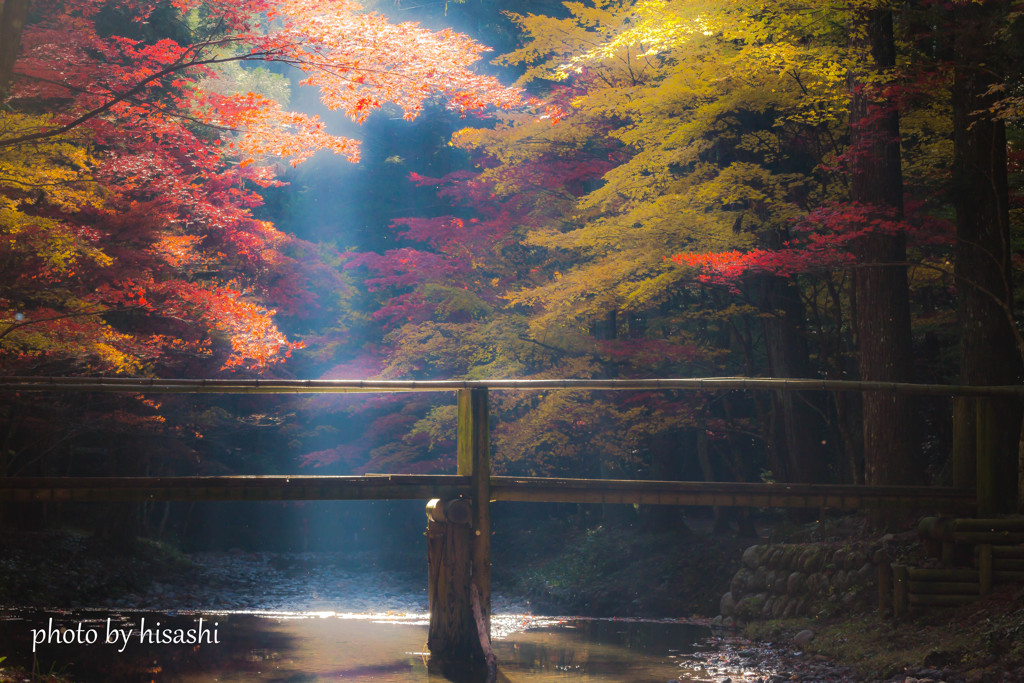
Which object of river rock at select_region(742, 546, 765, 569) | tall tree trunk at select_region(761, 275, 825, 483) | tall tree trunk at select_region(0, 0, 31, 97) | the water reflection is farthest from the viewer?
tall tree trunk at select_region(761, 275, 825, 483)

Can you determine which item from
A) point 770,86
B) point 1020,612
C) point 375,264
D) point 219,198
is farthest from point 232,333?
point 1020,612

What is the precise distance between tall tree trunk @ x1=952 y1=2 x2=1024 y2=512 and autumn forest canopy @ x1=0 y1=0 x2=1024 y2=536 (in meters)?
0.03

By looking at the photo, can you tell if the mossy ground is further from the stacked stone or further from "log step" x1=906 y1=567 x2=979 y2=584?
the stacked stone

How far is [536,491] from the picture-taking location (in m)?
7.18

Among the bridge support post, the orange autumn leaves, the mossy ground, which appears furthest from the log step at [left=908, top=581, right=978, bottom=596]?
the orange autumn leaves

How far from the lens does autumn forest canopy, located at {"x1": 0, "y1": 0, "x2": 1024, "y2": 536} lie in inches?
335

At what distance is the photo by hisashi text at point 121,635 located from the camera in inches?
366

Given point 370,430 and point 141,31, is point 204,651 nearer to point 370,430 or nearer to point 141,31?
point 370,430

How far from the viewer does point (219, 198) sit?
1400 cm

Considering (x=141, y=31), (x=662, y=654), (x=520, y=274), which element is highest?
(x=141, y=31)

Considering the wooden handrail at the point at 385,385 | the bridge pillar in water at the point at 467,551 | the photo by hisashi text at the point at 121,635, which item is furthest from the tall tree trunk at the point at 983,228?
the photo by hisashi text at the point at 121,635

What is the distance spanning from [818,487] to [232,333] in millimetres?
9053

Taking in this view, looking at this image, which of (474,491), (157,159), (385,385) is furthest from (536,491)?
(157,159)

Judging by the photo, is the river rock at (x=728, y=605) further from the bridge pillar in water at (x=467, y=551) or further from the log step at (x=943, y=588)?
the bridge pillar in water at (x=467, y=551)
